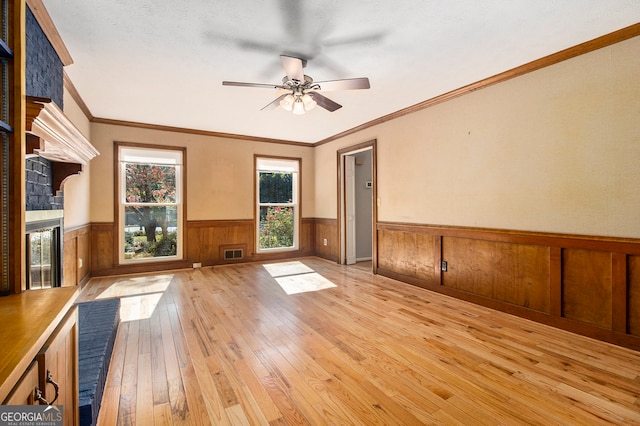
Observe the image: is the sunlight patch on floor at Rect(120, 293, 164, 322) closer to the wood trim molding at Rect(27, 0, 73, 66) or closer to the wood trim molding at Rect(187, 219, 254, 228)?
the wood trim molding at Rect(187, 219, 254, 228)

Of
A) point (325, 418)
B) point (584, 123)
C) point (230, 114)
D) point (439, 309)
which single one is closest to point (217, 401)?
point (325, 418)

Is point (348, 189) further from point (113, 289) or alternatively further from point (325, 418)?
point (325, 418)

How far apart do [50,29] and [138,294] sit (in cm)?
292

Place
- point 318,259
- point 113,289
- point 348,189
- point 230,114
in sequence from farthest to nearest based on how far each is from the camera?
1. point 318,259
2. point 348,189
3. point 230,114
4. point 113,289

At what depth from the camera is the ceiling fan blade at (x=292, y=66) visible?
2494 mm

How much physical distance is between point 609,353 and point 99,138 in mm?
6598

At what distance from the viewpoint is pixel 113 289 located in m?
4.13

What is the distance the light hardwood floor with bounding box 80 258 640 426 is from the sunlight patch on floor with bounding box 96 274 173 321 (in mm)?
39

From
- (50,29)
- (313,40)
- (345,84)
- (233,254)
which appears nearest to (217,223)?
(233,254)

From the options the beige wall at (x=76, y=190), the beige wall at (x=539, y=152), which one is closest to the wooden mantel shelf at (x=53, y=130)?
the beige wall at (x=76, y=190)

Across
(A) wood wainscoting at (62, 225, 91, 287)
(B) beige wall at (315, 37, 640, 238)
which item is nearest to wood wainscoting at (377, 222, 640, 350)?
(B) beige wall at (315, 37, 640, 238)

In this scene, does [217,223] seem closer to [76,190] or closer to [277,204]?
[277,204]

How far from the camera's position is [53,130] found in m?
1.72

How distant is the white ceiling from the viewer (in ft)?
7.04
